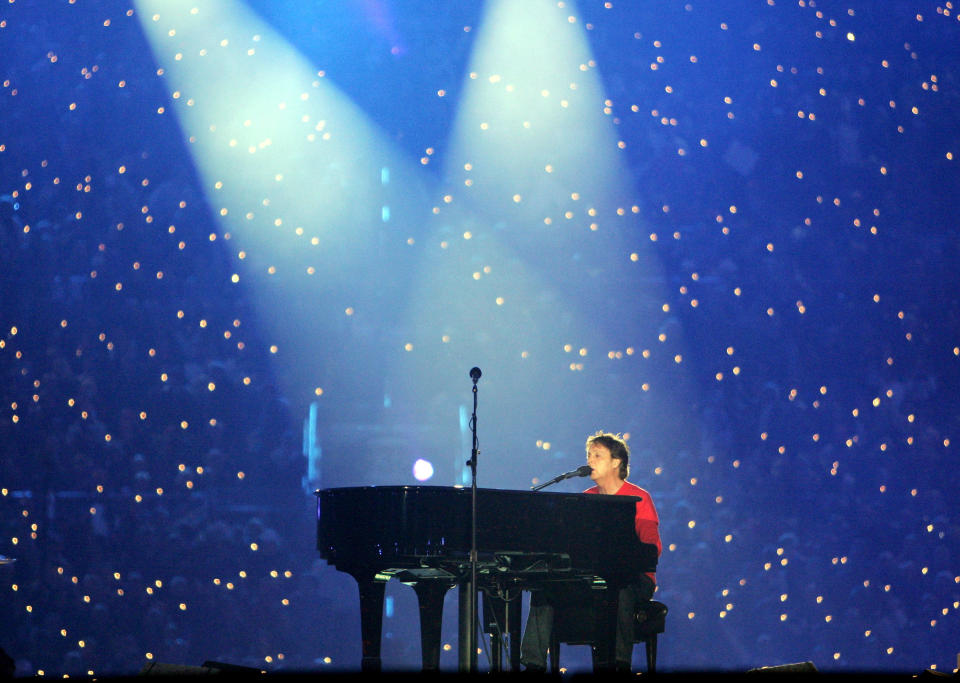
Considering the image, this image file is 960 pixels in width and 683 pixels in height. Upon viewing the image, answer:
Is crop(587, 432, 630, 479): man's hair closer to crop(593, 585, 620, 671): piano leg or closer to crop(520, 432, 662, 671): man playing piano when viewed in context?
crop(520, 432, 662, 671): man playing piano

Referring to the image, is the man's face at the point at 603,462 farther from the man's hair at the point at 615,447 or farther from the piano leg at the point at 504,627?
the piano leg at the point at 504,627

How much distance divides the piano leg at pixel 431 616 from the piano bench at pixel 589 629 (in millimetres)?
488

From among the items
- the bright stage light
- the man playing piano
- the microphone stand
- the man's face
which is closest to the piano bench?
the man playing piano

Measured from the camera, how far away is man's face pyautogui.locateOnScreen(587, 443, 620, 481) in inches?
181

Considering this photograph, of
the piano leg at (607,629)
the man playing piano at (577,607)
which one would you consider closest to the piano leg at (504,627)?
the man playing piano at (577,607)

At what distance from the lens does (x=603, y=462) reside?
181 inches

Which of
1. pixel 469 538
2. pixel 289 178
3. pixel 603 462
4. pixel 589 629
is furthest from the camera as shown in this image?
pixel 289 178

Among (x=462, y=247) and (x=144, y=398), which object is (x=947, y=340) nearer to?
(x=462, y=247)

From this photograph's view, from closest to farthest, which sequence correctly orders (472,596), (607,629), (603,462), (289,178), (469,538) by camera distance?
(472,596) < (469,538) < (607,629) < (603,462) < (289,178)

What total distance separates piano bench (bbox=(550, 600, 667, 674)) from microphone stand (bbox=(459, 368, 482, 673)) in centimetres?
40

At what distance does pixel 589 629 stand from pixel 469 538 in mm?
814

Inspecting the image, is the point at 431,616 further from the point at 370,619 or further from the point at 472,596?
the point at 472,596

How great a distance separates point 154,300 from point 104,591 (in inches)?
67.5

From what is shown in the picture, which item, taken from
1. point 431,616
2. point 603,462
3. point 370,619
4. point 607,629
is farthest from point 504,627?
point 603,462
